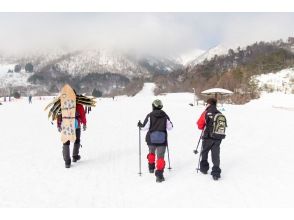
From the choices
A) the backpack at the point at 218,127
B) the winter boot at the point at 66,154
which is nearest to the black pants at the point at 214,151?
the backpack at the point at 218,127

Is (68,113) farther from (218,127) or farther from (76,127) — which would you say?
(218,127)

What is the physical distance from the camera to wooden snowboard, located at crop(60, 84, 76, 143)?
8.98m

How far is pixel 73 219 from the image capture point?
5.54 metres

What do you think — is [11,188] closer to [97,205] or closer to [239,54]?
[97,205]

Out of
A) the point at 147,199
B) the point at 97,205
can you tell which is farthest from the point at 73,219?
the point at 147,199

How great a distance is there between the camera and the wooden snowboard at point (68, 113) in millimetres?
8977

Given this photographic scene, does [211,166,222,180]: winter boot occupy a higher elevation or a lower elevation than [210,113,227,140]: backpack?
lower

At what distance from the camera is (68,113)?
902 centimetres

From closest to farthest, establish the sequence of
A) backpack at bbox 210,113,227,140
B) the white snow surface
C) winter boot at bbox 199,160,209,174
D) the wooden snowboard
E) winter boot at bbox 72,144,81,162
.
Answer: backpack at bbox 210,113,227,140
winter boot at bbox 199,160,209,174
the wooden snowboard
winter boot at bbox 72,144,81,162
the white snow surface

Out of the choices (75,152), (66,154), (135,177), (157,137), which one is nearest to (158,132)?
(157,137)

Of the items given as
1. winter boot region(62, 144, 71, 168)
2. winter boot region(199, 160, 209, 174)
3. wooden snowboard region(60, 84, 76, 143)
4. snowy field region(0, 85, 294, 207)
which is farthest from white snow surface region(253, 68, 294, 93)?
winter boot region(62, 144, 71, 168)

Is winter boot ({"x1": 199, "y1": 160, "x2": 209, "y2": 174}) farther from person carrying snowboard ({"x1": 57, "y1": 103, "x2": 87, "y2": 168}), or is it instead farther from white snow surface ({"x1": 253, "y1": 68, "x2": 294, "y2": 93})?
white snow surface ({"x1": 253, "y1": 68, "x2": 294, "y2": 93})

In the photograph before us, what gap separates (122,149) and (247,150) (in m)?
4.28

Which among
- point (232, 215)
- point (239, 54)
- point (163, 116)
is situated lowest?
point (232, 215)
